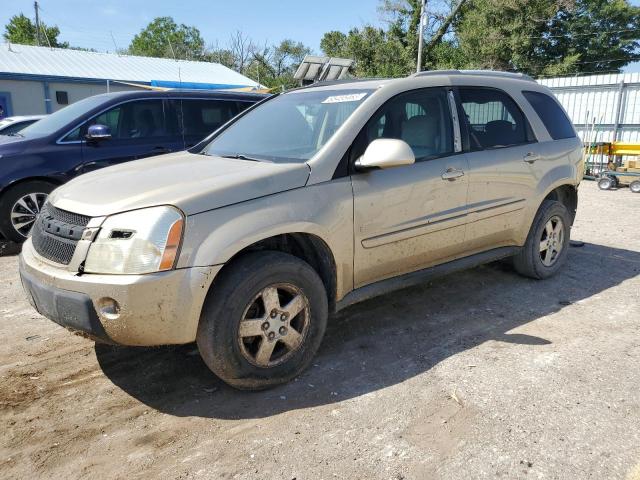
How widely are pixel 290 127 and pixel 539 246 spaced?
2662 mm

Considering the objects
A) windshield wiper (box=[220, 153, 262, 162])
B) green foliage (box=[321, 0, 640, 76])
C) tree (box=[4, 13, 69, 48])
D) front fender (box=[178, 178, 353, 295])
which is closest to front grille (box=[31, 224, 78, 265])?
front fender (box=[178, 178, 353, 295])

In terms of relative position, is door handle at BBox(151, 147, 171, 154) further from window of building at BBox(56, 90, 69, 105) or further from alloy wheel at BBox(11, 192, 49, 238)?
window of building at BBox(56, 90, 69, 105)

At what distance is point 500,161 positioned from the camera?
4.31 meters

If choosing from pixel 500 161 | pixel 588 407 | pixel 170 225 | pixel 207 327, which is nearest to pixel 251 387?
pixel 207 327

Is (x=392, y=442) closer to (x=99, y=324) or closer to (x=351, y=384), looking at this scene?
(x=351, y=384)

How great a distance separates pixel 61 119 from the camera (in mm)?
6703

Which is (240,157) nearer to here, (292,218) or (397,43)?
(292,218)

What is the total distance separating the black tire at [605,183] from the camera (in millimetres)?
12531

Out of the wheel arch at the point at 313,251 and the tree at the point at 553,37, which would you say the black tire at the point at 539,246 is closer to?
the wheel arch at the point at 313,251

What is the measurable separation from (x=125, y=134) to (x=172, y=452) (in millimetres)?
5147

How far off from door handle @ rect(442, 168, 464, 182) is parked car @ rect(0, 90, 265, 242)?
429 centimetres

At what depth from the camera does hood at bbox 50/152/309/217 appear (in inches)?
109

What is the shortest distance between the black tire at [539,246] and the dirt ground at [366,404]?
0.61 m

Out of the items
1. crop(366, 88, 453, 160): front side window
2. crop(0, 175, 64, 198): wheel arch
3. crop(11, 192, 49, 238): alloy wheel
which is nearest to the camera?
crop(366, 88, 453, 160): front side window
